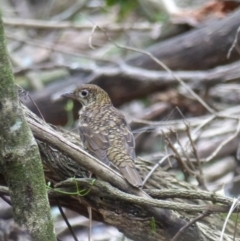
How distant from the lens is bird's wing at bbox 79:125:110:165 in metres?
4.71

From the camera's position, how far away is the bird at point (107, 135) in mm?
4590

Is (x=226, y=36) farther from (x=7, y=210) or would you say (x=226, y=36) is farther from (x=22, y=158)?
(x=22, y=158)

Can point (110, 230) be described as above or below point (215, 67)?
below

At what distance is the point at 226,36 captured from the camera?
273 inches

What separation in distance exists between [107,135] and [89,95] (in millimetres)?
934

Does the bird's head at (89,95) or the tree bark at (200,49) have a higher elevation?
the tree bark at (200,49)

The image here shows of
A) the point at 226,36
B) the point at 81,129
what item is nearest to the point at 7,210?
the point at 81,129

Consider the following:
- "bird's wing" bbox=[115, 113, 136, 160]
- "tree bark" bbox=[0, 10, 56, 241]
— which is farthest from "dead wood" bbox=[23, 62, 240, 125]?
"tree bark" bbox=[0, 10, 56, 241]

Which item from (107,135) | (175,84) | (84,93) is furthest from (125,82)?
(107,135)

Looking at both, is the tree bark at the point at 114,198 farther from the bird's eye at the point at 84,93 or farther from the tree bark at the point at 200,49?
the tree bark at the point at 200,49

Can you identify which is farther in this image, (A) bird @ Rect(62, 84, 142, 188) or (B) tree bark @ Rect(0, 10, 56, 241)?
(A) bird @ Rect(62, 84, 142, 188)

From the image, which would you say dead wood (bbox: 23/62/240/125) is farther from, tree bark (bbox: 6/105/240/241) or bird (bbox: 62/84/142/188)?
tree bark (bbox: 6/105/240/241)

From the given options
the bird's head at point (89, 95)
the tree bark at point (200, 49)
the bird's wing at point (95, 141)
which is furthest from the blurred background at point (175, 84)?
the bird's wing at point (95, 141)

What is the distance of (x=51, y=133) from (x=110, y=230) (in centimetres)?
353
